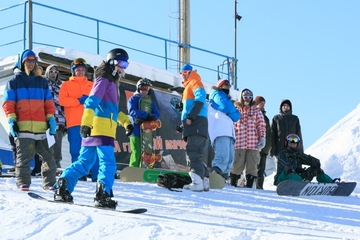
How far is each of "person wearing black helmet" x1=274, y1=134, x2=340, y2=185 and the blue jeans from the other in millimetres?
1049

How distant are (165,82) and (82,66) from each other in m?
6.80

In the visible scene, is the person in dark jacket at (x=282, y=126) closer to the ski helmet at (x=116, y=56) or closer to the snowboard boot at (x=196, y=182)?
the snowboard boot at (x=196, y=182)

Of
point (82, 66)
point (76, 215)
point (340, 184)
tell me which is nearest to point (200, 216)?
point (76, 215)

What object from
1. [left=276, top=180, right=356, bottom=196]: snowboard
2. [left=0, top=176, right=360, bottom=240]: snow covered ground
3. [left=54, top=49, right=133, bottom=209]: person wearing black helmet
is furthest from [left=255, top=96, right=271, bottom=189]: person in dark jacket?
[left=54, top=49, right=133, bottom=209]: person wearing black helmet

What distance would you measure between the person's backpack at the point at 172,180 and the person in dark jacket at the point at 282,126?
2.73 m

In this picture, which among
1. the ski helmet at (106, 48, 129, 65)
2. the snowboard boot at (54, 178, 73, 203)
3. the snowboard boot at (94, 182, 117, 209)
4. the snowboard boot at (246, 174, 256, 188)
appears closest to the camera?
the snowboard boot at (94, 182, 117, 209)

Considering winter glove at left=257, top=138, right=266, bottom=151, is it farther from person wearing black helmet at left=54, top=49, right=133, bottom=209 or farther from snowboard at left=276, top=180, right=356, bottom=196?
person wearing black helmet at left=54, top=49, right=133, bottom=209

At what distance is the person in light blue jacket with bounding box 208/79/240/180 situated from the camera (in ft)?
33.0

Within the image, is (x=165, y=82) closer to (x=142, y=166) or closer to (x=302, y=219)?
(x=142, y=166)

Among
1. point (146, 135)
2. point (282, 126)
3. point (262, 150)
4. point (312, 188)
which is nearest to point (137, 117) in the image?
point (146, 135)

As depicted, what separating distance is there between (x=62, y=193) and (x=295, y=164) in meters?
5.27

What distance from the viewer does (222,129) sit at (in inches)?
395

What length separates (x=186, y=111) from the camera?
29.6ft

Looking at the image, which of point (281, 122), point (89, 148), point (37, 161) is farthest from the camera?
point (281, 122)
